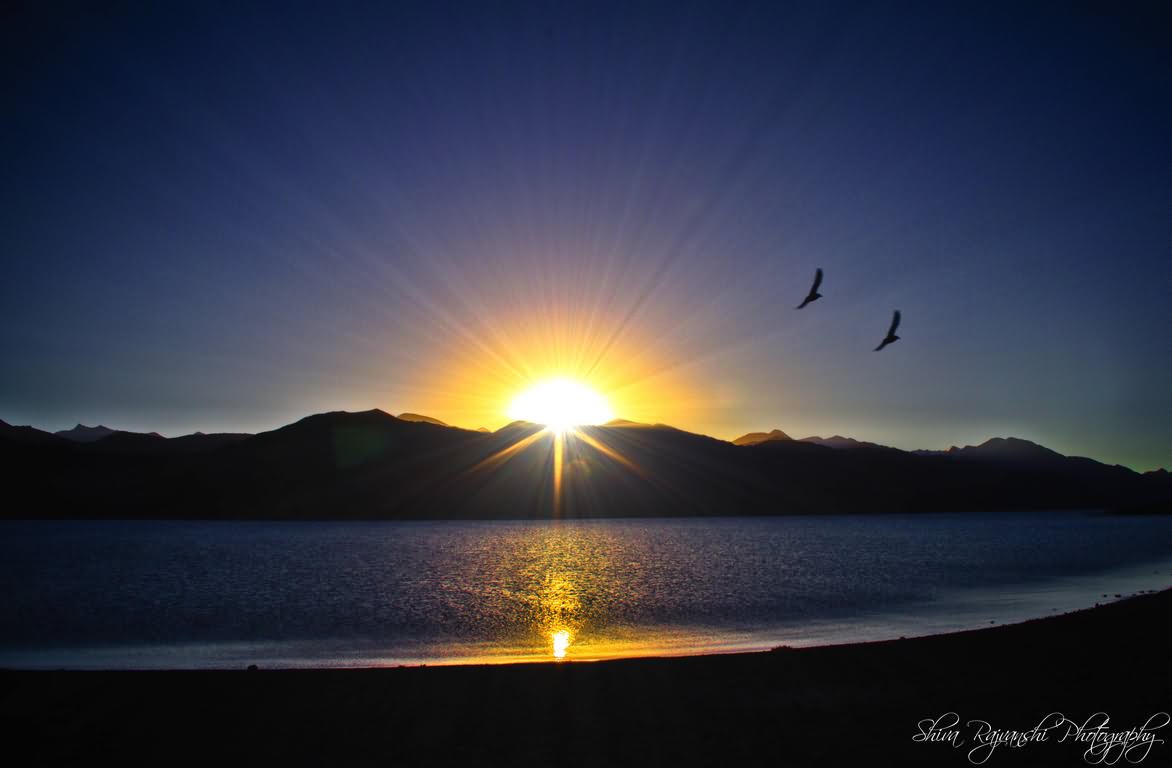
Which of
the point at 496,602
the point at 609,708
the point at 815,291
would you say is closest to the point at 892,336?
the point at 815,291

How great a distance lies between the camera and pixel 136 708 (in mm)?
13172

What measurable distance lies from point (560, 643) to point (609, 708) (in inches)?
375

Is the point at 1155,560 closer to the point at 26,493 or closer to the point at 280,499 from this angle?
the point at 280,499

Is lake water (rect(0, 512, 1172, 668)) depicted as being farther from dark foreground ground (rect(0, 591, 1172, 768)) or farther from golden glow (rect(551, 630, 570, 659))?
dark foreground ground (rect(0, 591, 1172, 768))

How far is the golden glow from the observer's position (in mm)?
20078

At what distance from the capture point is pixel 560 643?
22172 mm

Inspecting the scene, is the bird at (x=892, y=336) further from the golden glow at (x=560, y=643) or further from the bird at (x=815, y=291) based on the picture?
the golden glow at (x=560, y=643)

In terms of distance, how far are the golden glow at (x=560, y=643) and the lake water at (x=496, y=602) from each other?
0.33ft

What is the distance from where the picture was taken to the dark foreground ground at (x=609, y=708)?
35.1ft

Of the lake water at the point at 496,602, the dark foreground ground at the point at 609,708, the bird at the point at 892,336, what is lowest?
→ the lake water at the point at 496,602

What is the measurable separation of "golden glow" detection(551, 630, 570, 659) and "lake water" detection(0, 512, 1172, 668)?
102 mm

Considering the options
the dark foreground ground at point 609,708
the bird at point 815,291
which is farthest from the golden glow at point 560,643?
the bird at point 815,291

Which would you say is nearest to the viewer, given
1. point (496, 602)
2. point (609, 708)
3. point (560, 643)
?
point (609, 708)

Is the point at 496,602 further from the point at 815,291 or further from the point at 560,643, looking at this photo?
the point at 815,291
